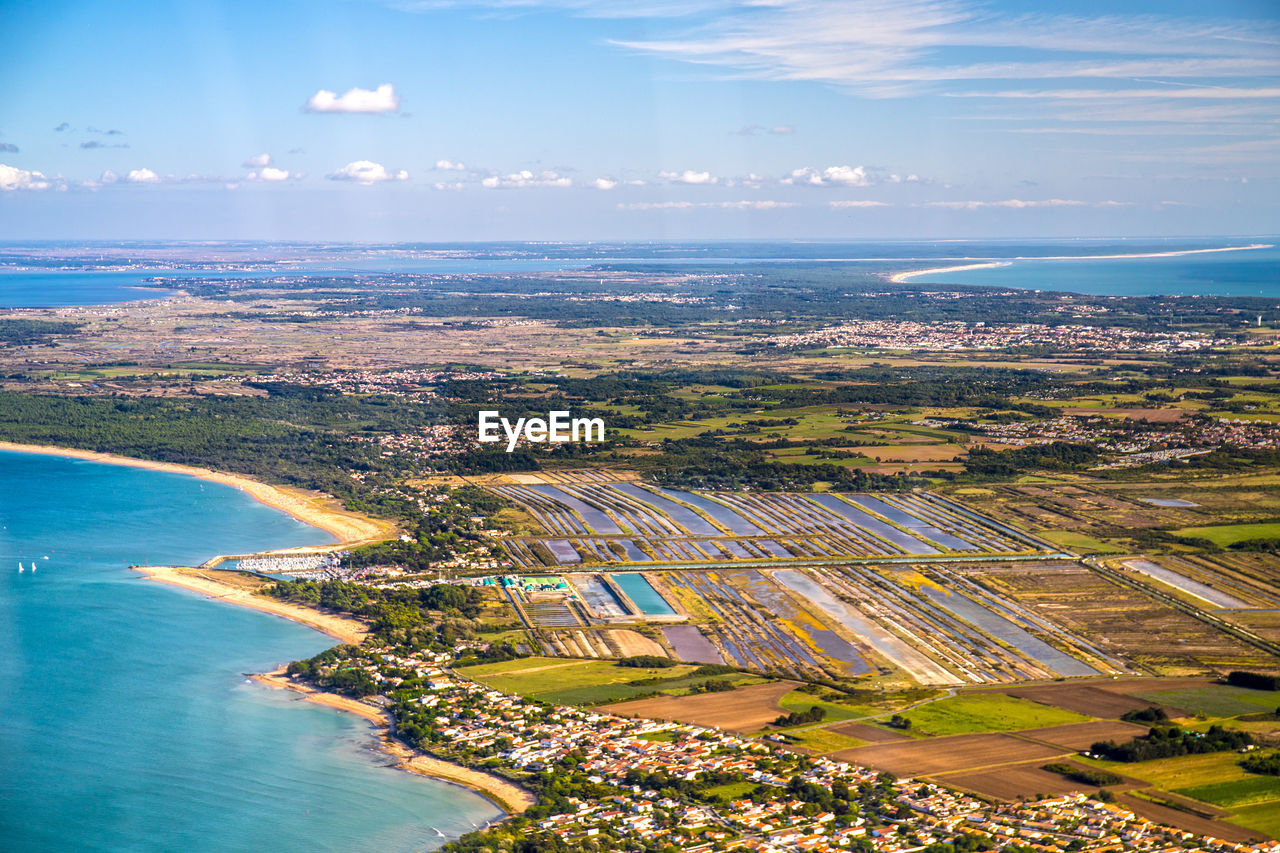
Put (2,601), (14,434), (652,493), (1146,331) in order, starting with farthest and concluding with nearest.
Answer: (1146,331) < (14,434) < (652,493) < (2,601)

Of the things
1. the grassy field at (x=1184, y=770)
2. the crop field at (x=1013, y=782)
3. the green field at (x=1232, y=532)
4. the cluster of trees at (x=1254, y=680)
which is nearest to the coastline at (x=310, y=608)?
the crop field at (x=1013, y=782)

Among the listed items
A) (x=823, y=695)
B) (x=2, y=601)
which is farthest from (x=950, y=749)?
(x=2, y=601)

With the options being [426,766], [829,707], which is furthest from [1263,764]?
[426,766]

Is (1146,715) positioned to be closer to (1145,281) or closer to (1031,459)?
(1031,459)

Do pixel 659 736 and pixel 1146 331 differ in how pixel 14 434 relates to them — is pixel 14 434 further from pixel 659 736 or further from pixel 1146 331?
pixel 1146 331

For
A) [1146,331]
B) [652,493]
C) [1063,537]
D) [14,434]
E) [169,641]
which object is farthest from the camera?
[1146,331]
